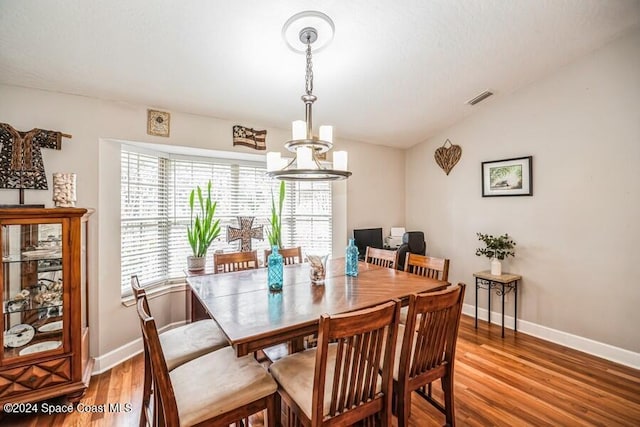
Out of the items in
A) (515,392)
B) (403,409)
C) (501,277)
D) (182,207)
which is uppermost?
(182,207)

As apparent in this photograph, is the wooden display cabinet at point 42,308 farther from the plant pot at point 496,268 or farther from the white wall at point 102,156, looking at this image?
the plant pot at point 496,268

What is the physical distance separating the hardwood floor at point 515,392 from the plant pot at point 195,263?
0.93m

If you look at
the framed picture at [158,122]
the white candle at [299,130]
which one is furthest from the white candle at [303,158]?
the framed picture at [158,122]

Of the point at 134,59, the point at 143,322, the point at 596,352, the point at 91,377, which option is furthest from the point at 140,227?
the point at 596,352

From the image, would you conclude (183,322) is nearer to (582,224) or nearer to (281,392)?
(281,392)

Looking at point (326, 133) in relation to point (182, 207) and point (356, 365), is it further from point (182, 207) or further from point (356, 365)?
point (182, 207)

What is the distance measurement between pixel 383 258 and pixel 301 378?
1666 millimetres

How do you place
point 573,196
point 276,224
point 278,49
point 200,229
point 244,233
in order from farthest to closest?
1. point 276,224
2. point 244,233
3. point 200,229
4. point 573,196
5. point 278,49

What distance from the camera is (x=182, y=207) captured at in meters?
3.34

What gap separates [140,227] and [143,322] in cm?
204

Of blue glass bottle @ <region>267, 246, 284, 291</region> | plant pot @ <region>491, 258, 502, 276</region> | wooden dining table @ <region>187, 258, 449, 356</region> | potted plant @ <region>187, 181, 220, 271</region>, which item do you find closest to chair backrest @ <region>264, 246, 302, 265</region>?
wooden dining table @ <region>187, 258, 449, 356</region>

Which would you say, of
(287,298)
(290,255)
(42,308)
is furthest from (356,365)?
(42,308)

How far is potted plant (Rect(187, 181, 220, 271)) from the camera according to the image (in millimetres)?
3092

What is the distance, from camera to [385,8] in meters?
1.95
